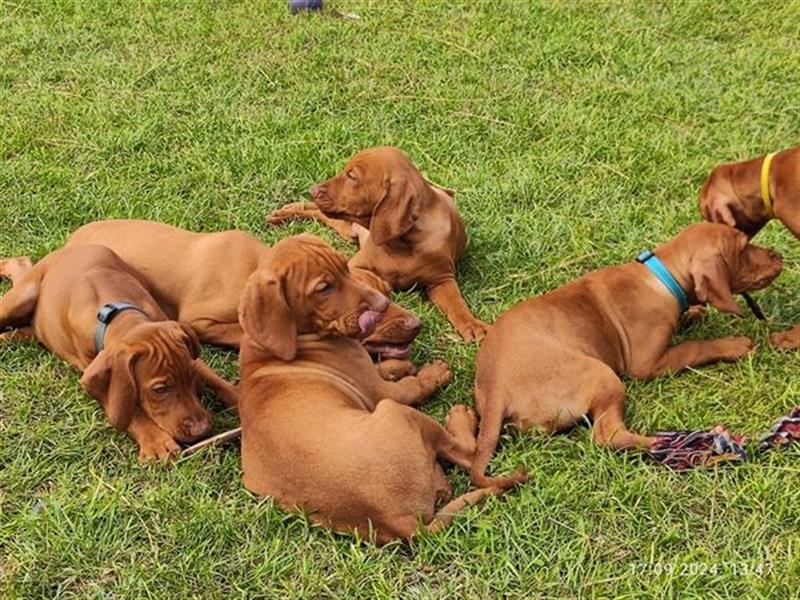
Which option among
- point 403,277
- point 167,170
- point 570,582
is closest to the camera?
point 570,582

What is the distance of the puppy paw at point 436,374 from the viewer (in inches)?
198

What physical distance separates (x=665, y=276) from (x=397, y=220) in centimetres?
165

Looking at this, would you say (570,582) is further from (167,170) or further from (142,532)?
(167,170)

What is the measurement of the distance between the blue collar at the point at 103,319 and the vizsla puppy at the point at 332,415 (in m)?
0.71

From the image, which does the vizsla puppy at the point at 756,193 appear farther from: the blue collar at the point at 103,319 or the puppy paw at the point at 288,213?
the blue collar at the point at 103,319

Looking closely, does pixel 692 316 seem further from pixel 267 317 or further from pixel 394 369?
pixel 267 317

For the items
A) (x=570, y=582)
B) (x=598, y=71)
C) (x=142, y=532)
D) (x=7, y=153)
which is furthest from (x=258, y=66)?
(x=570, y=582)

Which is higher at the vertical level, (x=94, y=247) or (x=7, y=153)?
(x=94, y=247)

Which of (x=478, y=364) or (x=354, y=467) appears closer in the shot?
(x=354, y=467)

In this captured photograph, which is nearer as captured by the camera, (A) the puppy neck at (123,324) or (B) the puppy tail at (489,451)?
(B) the puppy tail at (489,451)

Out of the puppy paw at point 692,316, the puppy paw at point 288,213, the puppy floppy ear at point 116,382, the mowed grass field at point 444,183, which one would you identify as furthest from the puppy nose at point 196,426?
the puppy paw at point 692,316

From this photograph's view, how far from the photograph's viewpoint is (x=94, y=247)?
5488 millimetres

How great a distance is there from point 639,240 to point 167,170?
3462 millimetres

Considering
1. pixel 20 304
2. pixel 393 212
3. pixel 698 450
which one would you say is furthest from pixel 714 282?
pixel 20 304
